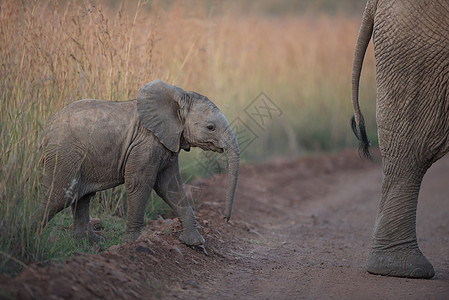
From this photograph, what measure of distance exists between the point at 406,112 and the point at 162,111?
5.88 feet

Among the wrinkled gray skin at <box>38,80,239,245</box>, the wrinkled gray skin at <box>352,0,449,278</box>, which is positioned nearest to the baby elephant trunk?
the wrinkled gray skin at <box>38,80,239,245</box>

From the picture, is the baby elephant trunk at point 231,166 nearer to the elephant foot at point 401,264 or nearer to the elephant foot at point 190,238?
the elephant foot at point 190,238

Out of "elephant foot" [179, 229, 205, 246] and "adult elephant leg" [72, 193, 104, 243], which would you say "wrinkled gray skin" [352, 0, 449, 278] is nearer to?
"elephant foot" [179, 229, 205, 246]

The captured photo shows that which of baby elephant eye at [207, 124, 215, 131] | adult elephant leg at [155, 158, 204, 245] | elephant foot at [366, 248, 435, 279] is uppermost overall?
baby elephant eye at [207, 124, 215, 131]

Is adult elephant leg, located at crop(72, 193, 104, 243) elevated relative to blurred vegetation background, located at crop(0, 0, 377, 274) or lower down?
lower down

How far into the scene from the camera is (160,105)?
455cm

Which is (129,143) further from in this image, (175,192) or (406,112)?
(406,112)

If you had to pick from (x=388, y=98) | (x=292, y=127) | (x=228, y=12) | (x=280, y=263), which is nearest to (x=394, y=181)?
(x=388, y=98)

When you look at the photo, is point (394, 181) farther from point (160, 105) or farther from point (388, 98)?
point (160, 105)

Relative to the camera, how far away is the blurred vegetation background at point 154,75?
411 centimetres

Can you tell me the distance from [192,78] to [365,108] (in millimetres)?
5690

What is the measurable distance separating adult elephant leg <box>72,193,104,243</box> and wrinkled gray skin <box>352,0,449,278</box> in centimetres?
214

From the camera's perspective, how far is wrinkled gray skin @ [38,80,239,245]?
4309 millimetres

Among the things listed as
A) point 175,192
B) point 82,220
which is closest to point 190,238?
point 175,192
